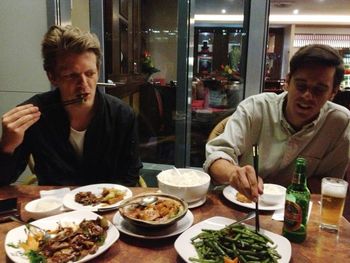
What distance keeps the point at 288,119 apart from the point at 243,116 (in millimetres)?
248

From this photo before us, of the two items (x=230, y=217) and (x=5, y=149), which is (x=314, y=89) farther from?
(x=5, y=149)

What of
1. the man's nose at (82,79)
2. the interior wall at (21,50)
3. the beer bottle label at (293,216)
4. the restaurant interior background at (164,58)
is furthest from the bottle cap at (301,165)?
the interior wall at (21,50)

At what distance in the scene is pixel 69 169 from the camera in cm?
173

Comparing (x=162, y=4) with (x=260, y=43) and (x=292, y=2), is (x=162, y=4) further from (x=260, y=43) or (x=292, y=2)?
(x=292, y=2)

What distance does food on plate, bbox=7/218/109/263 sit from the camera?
92 centimetres

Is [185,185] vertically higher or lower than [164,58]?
lower

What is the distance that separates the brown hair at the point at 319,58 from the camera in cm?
157

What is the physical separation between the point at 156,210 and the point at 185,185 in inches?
8.0

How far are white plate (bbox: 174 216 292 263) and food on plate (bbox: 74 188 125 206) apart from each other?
15.4 inches

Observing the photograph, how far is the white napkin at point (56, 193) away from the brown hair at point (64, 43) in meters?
0.66

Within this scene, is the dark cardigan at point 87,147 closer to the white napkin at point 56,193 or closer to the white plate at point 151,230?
the white napkin at point 56,193

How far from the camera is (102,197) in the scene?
135 cm

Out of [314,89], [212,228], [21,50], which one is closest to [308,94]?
[314,89]

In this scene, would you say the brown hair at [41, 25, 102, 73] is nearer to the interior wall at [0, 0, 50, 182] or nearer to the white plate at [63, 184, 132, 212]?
the white plate at [63, 184, 132, 212]
